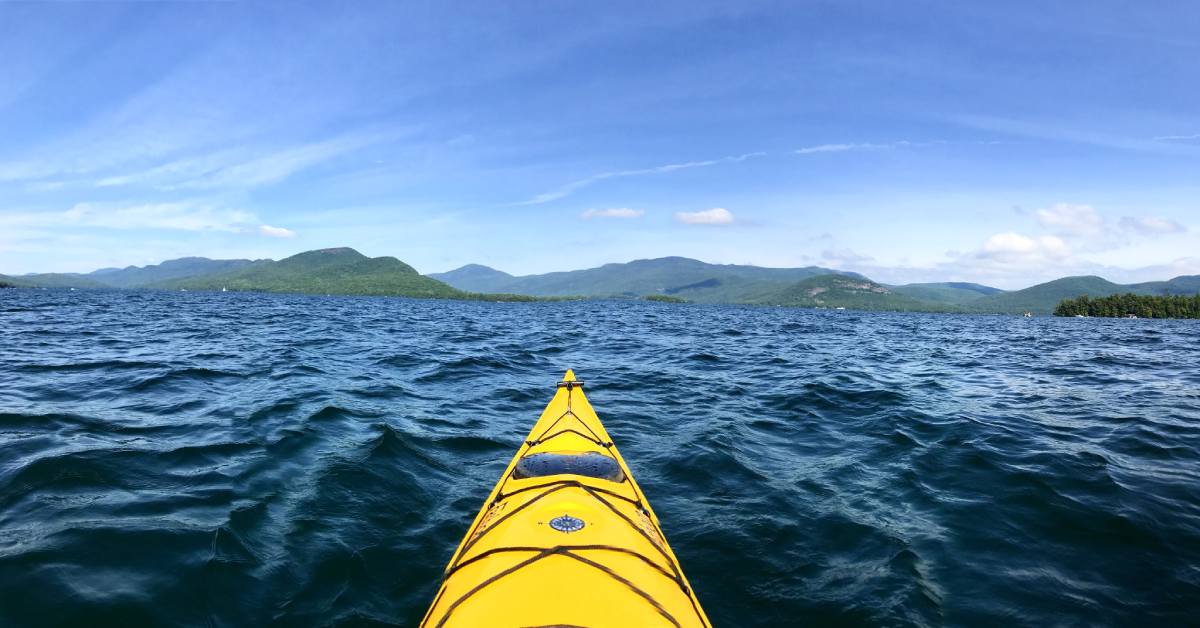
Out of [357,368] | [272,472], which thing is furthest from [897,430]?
[357,368]

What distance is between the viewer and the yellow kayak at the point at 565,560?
373 cm

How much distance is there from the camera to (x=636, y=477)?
931 centimetres

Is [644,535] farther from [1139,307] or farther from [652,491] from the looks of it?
[1139,307]

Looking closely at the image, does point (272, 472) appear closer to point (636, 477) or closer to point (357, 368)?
point (636, 477)

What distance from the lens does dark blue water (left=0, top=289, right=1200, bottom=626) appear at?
559cm

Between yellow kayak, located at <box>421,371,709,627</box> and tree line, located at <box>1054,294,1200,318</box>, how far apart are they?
132837 mm

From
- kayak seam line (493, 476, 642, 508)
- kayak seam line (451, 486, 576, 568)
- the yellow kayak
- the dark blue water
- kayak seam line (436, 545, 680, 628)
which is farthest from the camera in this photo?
kayak seam line (493, 476, 642, 508)

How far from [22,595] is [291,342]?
22.9m

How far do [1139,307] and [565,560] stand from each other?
448ft

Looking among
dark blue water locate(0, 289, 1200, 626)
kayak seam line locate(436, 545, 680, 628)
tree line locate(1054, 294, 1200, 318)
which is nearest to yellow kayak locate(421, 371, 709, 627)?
kayak seam line locate(436, 545, 680, 628)

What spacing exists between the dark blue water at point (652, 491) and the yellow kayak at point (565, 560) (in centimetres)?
155

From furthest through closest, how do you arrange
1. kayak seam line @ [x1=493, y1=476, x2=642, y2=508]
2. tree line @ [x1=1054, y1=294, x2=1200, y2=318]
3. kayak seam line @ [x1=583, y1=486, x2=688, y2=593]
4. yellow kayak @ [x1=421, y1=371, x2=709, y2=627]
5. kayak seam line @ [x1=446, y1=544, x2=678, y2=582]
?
tree line @ [x1=1054, y1=294, x2=1200, y2=318] < kayak seam line @ [x1=493, y1=476, x2=642, y2=508] < kayak seam line @ [x1=583, y1=486, x2=688, y2=593] < kayak seam line @ [x1=446, y1=544, x2=678, y2=582] < yellow kayak @ [x1=421, y1=371, x2=709, y2=627]

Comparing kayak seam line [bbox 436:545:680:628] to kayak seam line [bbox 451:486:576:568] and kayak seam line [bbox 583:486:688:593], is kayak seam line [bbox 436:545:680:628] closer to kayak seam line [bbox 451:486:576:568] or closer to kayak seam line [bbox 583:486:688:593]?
kayak seam line [bbox 583:486:688:593]

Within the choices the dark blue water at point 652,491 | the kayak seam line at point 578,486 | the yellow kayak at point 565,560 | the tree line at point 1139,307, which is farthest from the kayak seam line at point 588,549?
the tree line at point 1139,307
